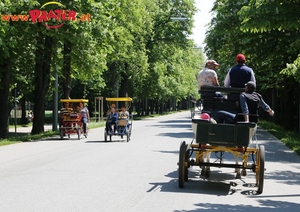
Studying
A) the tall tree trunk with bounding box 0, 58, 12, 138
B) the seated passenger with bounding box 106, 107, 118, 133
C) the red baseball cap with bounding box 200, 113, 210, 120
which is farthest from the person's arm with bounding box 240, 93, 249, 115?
the tall tree trunk with bounding box 0, 58, 12, 138

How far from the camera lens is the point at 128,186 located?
11.1 meters

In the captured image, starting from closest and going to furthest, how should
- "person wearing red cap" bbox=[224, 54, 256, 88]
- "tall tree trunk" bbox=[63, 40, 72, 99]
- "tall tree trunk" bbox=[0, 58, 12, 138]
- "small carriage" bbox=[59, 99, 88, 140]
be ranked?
"person wearing red cap" bbox=[224, 54, 256, 88], "small carriage" bbox=[59, 99, 88, 140], "tall tree trunk" bbox=[0, 58, 12, 138], "tall tree trunk" bbox=[63, 40, 72, 99]

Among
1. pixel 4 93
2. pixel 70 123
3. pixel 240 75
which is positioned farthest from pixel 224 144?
pixel 4 93

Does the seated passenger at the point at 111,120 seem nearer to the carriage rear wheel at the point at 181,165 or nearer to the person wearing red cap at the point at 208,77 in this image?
the person wearing red cap at the point at 208,77

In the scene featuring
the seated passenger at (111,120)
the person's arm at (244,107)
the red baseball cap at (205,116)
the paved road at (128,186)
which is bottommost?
the paved road at (128,186)

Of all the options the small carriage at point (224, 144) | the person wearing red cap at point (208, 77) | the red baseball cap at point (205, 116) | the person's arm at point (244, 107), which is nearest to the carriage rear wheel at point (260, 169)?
the small carriage at point (224, 144)

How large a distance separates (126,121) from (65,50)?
11.6m

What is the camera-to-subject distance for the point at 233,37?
31.5 metres

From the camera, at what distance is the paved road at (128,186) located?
9.11m

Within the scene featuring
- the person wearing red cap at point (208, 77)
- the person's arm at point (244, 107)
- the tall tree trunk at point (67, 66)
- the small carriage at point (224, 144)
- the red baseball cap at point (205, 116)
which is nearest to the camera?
the small carriage at point (224, 144)

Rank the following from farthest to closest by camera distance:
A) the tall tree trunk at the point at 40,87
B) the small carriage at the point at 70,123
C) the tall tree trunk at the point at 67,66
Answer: the tall tree trunk at the point at 67,66, the tall tree trunk at the point at 40,87, the small carriage at the point at 70,123

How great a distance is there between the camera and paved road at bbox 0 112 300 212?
359 inches

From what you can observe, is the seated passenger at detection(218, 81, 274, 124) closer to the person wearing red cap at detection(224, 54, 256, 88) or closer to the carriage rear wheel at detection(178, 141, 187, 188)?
the person wearing red cap at detection(224, 54, 256, 88)

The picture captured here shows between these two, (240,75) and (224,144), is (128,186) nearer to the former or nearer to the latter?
(224,144)
